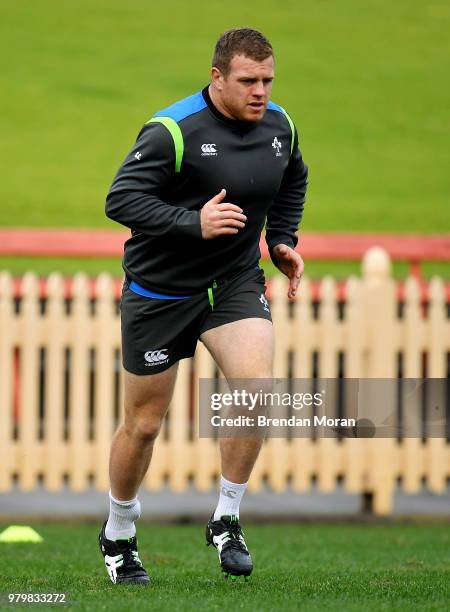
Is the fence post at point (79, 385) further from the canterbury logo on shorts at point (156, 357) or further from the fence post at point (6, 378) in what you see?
the canterbury logo on shorts at point (156, 357)

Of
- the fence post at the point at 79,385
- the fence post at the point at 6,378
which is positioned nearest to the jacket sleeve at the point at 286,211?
the fence post at the point at 79,385

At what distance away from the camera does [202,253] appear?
538cm

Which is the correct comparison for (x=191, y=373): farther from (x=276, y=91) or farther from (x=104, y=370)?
(x=276, y=91)

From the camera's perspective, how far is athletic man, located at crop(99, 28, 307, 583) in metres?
5.23

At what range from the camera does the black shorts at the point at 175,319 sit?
5.39 metres

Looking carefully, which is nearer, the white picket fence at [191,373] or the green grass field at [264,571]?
the green grass field at [264,571]

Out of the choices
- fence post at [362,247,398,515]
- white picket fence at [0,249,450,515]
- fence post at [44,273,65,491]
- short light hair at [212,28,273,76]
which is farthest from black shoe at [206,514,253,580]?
fence post at [362,247,398,515]

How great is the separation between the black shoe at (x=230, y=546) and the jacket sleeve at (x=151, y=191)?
3.67 ft

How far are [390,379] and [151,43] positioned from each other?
31.0ft

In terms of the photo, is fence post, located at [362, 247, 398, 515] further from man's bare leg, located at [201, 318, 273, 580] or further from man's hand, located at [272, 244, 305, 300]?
man's bare leg, located at [201, 318, 273, 580]

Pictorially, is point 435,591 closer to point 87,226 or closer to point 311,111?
point 87,226

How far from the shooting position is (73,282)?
9.23m

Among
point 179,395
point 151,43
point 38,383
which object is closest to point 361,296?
point 179,395

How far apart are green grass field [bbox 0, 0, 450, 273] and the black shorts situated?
10086mm
